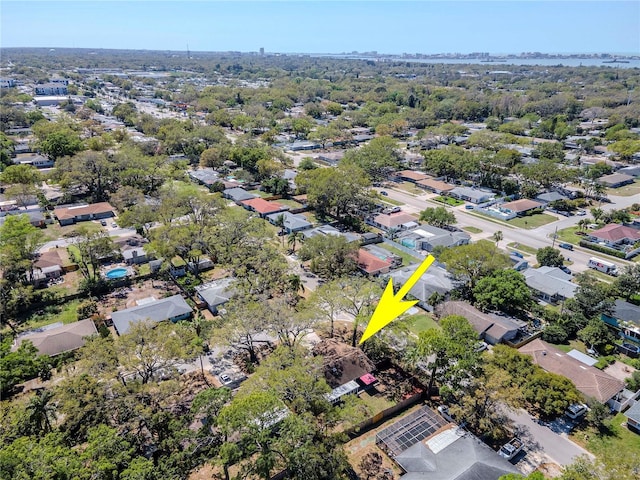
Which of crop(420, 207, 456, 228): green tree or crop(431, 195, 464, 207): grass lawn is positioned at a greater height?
crop(420, 207, 456, 228): green tree

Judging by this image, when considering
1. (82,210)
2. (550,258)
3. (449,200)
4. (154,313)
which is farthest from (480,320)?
(82,210)

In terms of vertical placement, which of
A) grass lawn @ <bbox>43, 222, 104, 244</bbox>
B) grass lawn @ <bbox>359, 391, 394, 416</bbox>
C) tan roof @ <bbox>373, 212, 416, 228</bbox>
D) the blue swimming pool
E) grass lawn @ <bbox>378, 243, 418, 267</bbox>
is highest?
tan roof @ <bbox>373, 212, 416, 228</bbox>

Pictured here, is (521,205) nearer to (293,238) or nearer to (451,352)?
(293,238)

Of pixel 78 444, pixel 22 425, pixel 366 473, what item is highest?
pixel 22 425

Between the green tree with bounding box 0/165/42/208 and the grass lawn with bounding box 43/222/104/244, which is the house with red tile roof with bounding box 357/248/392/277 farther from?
the green tree with bounding box 0/165/42/208

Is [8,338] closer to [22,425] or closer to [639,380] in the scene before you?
[22,425]

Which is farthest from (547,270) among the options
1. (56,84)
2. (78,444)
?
(56,84)

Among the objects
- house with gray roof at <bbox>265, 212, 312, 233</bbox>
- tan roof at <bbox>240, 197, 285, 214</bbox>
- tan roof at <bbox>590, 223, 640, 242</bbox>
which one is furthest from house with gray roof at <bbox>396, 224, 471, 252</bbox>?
tan roof at <bbox>240, 197, 285, 214</bbox>
